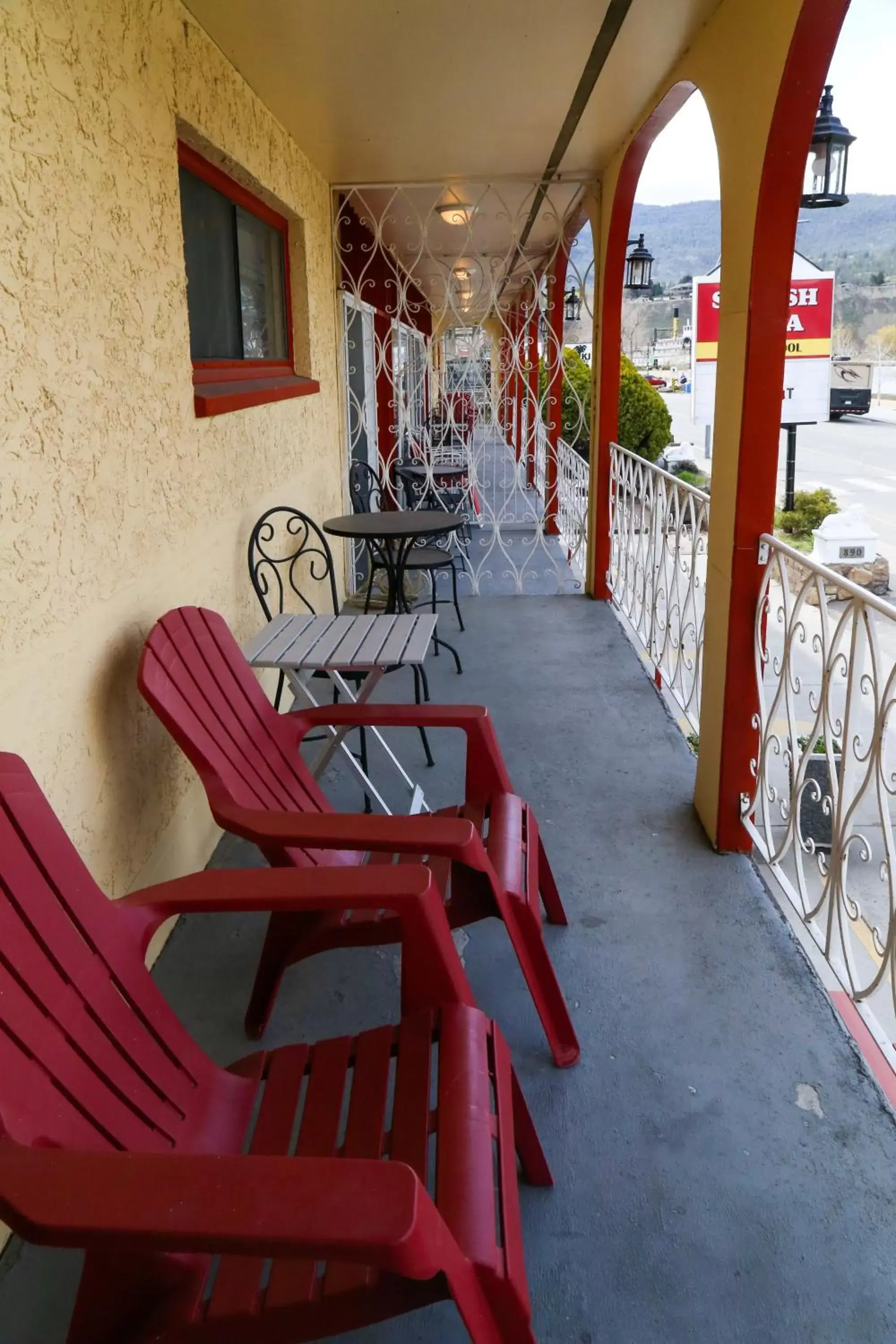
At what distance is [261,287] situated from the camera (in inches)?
152

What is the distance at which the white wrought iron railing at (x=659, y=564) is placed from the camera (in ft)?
11.5

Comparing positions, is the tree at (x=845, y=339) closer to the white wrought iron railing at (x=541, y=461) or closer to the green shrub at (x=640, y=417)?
the green shrub at (x=640, y=417)

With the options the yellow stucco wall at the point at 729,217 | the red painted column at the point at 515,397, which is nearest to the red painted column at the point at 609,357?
the yellow stucco wall at the point at 729,217

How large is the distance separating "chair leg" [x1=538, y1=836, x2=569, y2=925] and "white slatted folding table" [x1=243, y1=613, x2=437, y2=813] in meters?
0.61

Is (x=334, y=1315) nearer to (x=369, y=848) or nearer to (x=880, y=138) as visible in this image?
(x=369, y=848)

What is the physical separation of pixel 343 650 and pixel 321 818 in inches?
38.7

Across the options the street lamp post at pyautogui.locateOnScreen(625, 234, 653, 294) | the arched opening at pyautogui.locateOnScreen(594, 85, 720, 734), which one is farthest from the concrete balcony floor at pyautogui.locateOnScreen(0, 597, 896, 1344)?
the street lamp post at pyautogui.locateOnScreen(625, 234, 653, 294)

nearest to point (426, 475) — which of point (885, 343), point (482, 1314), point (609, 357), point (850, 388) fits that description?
point (609, 357)

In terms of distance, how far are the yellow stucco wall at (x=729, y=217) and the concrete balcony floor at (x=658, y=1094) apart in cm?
38

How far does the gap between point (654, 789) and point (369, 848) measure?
168 cm

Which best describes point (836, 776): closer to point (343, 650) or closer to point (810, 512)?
point (343, 650)

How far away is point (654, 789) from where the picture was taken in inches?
120

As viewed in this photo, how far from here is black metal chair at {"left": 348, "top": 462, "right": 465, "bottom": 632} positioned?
4516mm

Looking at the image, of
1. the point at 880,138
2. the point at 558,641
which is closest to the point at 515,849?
the point at 558,641
